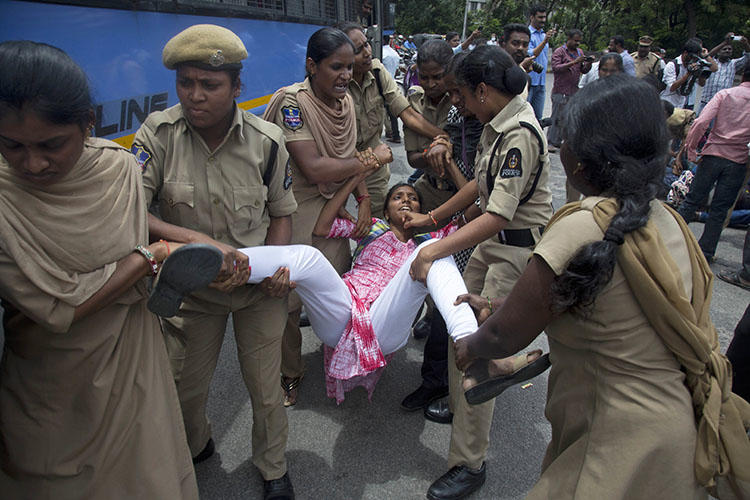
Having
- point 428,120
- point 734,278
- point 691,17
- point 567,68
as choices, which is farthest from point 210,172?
point 691,17

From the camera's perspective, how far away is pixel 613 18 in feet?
90.0

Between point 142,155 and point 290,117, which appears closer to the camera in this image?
point 142,155

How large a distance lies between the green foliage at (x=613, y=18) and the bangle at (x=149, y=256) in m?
25.4

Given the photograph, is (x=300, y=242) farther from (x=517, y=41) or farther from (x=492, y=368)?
(x=517, y=41)

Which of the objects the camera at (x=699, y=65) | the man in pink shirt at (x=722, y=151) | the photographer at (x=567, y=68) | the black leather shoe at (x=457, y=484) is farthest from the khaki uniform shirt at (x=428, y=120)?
the camera at (x=699, y=65)

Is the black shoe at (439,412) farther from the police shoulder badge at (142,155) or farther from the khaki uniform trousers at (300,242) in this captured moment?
the police shoulder badge at (142,155)

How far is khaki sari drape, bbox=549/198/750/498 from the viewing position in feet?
3.78

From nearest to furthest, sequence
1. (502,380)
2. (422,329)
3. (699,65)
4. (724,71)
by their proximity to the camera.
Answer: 1. (502,380)
2. (422,329)
3. (724,71)
4. (699,65)

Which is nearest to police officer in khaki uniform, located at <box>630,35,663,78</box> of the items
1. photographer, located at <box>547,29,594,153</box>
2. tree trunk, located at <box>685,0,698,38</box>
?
photographer, located at <box>547,29,594,153</box>

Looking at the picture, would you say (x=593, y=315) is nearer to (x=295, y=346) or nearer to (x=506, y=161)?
(x=506, y=161)

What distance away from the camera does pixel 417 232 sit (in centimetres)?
297

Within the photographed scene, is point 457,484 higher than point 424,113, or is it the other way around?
point 424,113

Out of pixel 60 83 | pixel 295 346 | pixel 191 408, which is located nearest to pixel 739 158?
pixel 295 346

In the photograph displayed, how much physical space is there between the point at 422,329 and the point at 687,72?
6.90m
